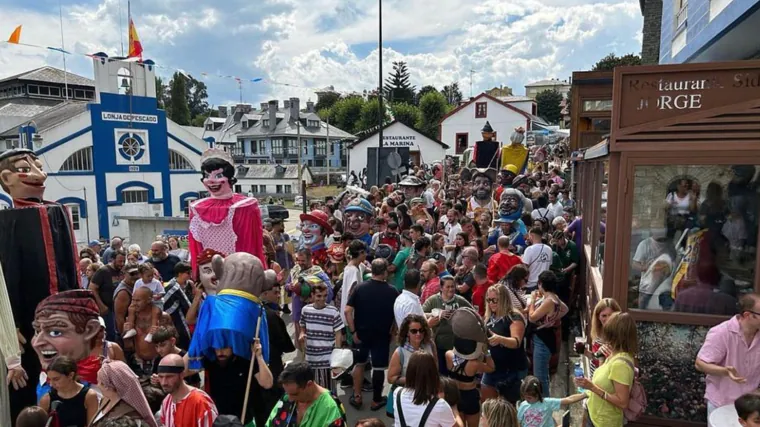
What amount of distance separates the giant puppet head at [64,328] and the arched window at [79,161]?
30.0 m

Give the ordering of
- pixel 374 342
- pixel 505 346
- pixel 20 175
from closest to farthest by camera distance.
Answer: pixel 20 175, pixel 505 346, pixel 374 342

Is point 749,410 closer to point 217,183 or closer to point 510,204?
point 217,183

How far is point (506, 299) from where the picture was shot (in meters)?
4.54

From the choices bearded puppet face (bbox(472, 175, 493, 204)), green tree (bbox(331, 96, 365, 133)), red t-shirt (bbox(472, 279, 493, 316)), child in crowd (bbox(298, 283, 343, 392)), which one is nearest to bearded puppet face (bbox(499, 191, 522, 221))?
bearded puppet face (bbox(472, 175, 493, 204))

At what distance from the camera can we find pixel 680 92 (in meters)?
4.12

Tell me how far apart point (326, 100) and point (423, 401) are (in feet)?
268

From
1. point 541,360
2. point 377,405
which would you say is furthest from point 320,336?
point 541,360

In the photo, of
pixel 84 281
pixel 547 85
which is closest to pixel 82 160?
pixel 84 281

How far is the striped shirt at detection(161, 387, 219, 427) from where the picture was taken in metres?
3.24

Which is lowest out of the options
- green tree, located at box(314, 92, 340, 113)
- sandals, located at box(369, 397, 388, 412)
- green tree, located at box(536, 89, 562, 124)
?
sandals, located at box(369, 397, 388, 412)

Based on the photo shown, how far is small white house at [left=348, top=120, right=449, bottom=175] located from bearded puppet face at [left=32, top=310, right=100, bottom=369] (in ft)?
122

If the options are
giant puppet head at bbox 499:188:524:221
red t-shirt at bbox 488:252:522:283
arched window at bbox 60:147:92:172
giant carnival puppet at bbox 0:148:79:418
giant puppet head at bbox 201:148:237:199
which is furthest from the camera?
arched window at bbox 60:147:92:172

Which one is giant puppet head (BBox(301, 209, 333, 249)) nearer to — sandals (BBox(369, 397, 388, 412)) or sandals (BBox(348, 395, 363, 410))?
sandals (BBox(348, 395, 363, 410))

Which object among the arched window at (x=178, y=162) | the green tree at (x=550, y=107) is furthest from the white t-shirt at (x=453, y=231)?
the green tree at (x=550, y=107)
